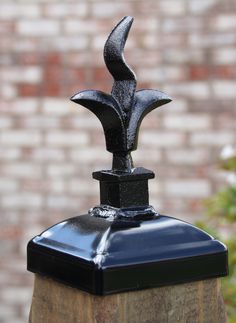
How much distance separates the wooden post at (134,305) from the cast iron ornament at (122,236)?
0.5 inches

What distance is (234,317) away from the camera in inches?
123

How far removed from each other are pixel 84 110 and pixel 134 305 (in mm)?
3854

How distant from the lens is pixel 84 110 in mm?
4941

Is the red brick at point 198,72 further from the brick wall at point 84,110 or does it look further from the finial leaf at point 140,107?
the finial leaf at point 140,107

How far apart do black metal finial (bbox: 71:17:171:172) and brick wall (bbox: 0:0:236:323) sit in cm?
355

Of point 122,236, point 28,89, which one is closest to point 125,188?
point 122,236

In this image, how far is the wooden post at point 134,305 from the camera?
1.11 meters

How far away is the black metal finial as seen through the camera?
4.14 feet

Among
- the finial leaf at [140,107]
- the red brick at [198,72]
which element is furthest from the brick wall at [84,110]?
the finial leaf at [140,107]

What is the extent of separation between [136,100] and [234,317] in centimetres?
200

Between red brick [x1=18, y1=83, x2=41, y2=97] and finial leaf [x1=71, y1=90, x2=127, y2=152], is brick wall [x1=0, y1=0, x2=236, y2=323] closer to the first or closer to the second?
red brick [x1=18, y1=83, x2=41, y2=97]

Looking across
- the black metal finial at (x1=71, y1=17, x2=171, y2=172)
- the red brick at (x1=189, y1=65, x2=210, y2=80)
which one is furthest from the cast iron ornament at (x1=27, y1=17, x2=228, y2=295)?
the red brick at (x1=189, y1=65, x2=210, y2=80)

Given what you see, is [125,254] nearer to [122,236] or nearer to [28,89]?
[122,236]

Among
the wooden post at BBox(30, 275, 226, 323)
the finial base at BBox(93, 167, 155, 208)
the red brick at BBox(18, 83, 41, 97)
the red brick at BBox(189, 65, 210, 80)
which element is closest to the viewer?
the wooden post at BBox(30, 275, 226, 323)
